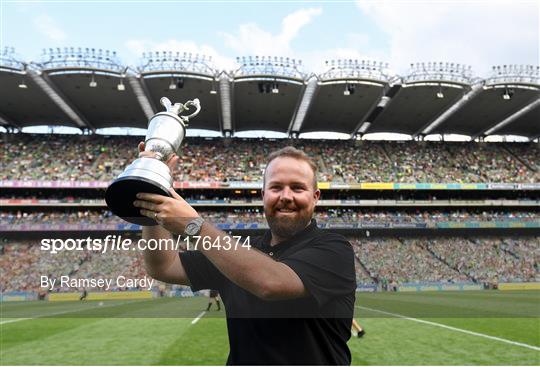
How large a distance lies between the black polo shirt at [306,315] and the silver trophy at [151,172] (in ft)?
1.88

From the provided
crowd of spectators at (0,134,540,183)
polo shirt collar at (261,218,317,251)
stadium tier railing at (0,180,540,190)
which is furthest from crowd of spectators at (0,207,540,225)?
polo shirt collar at (261,218,317,251)

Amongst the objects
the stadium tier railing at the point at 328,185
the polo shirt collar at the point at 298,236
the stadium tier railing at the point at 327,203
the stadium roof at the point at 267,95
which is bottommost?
the polo shirt collar at the point at 298,236

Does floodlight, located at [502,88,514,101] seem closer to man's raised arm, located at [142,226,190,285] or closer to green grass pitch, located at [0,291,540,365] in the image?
green grass pitch, located at [0,291,540,365]

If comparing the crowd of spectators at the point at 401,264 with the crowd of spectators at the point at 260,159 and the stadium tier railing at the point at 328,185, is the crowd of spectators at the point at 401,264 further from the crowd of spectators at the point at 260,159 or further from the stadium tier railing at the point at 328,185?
the crowd of spectators at the point at 260,159

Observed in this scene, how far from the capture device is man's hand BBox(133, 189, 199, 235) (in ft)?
4.50

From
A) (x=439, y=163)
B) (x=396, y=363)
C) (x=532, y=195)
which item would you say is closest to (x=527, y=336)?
(x=396, y=363)

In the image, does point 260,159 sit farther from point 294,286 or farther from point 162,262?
point 294,286

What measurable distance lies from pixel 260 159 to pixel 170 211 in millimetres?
43202

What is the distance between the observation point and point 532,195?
45625mm

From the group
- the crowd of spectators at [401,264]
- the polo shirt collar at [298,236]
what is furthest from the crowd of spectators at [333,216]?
the polo shirt collar at [298,236]

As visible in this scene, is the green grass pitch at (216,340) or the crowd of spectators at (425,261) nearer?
the green grass pitch at (216,340)

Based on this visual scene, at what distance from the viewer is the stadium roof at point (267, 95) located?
33.9 meters

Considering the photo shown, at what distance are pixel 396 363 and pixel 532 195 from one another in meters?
45.9

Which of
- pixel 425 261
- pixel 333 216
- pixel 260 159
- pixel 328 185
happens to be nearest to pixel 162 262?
pixel 425 261
